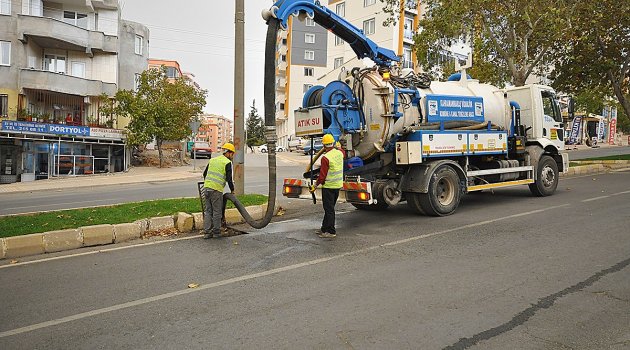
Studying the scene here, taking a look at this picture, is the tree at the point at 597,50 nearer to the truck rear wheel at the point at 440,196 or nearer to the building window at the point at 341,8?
the truck rear wheel at the point at 440,196

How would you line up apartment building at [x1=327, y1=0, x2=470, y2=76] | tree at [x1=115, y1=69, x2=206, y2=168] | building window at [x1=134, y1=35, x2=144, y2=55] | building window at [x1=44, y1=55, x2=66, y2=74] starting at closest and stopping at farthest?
tree at [x1=115, y1=69, x2=206, y2=168]
building window at [x1=44, y1=55, x2=66, y2=74]
building window at [x1=134, y1=35, x2=144, y2=55]
apartment building at [x1=327, y1=0, x2=470, y2=76]

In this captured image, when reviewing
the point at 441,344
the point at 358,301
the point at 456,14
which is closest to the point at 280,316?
the point at 358,301

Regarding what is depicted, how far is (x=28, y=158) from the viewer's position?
23.3 metres

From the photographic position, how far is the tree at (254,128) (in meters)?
84.9

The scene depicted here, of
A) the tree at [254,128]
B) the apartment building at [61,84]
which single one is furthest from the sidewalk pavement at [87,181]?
the tree at [254,128]

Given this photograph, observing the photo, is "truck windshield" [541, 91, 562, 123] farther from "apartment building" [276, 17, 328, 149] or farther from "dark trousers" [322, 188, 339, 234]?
"apartment building" [276, 17, 328, 149]

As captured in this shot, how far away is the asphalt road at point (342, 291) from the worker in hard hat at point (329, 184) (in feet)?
0.88

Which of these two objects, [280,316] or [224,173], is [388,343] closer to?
[280,316]

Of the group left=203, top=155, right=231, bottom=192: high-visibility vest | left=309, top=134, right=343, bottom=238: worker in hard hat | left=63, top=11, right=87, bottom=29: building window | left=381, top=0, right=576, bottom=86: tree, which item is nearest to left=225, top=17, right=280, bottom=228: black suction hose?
left=309, top=134, right=343, bottom=238: worker in hard hat

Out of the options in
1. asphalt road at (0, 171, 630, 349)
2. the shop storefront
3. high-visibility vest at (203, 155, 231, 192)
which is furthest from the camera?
the shop storefront

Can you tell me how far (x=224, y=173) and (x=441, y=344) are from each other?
515cm

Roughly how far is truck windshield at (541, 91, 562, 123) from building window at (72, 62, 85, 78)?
28.4 m

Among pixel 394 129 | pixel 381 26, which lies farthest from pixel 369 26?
pixel 394 129

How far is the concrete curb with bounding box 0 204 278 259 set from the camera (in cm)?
649
